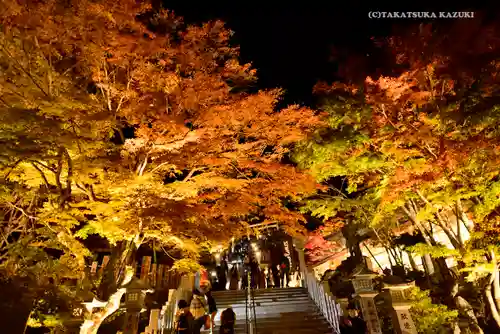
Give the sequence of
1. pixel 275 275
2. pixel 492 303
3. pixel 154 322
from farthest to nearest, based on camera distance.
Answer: pixel 275 275, pixel 492 303, pixel 154 322

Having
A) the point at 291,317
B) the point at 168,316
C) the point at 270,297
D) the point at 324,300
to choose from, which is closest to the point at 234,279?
the point at 270,297

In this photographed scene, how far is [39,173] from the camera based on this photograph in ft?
27.7

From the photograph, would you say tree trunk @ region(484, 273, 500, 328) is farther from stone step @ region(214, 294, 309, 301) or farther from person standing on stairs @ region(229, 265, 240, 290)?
person standing on stairs @ region(229, 265, 240, 290)

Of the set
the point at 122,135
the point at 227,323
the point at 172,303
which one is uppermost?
the point at 122,135

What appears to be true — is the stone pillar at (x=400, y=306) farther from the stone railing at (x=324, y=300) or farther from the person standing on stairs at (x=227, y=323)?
the person standing on stairs at (x=227, y=323)

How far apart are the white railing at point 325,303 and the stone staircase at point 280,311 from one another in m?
0.24

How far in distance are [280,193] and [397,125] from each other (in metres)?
4.92

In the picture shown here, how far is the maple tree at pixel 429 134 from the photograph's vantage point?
8.84 meters

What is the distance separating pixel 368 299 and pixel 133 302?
633 centimetres

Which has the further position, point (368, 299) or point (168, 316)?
point (168, 316)

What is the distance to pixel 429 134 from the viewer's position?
31.6 feet

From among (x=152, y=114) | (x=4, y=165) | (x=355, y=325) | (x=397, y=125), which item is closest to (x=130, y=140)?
(x=152, y=114)

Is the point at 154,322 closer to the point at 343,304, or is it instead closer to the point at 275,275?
the point at 343,304

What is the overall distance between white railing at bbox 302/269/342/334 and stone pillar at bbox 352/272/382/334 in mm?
1560
